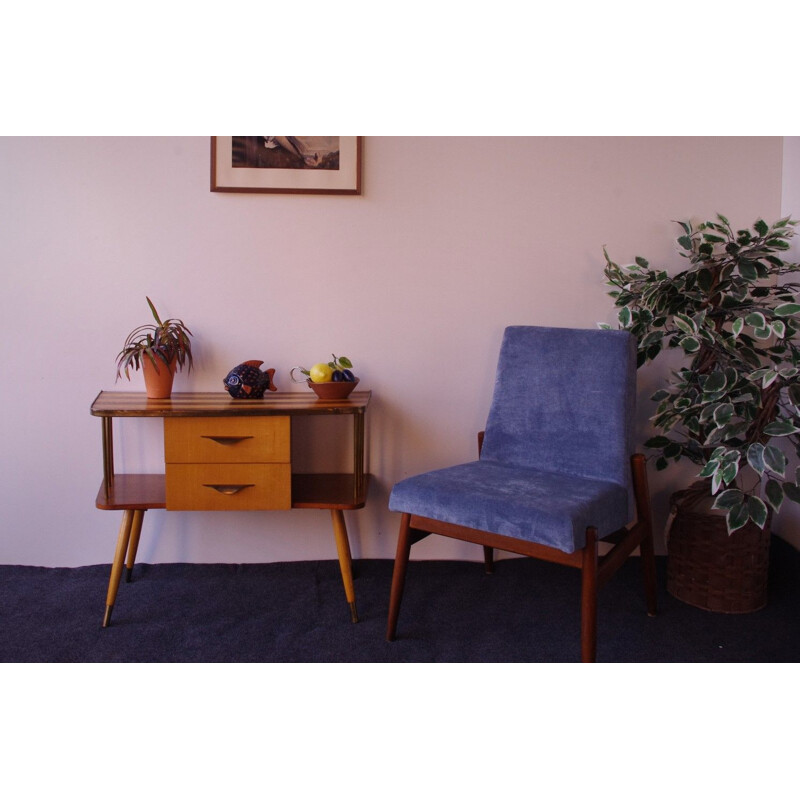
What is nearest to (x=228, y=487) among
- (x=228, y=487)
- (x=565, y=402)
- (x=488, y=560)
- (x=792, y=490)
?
(x=228, y=487)

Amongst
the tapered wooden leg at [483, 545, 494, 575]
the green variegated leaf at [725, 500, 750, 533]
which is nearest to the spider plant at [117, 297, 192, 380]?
the tapered wooden leg at [483, 545, 494, 575]

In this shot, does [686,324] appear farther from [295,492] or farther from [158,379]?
[158,379]

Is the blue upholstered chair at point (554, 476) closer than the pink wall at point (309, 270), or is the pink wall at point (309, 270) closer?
the blue upholstered chair at point (554, 476)

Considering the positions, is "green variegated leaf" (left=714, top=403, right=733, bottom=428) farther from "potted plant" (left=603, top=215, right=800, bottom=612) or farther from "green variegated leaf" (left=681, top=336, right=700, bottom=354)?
Answer: "green variegated leaf" (left=681, top=336, right=700, bottom=354)

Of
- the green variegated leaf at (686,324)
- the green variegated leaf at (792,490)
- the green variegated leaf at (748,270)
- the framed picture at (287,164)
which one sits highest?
the framed picture at (287,164)

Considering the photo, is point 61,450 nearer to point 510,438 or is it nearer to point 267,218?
point 267,218

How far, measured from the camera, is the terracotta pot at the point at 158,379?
2.64 metres

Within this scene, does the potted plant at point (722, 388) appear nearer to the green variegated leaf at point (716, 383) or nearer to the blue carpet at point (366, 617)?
the green variegated leaf at point (716, 383)

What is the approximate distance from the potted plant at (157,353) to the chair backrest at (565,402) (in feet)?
3.62

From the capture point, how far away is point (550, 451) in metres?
2.54

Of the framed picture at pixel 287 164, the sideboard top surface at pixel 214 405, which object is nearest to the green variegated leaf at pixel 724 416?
the sideboard top surface at pixel 214 405

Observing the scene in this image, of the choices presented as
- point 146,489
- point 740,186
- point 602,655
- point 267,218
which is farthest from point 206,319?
point 740,186
